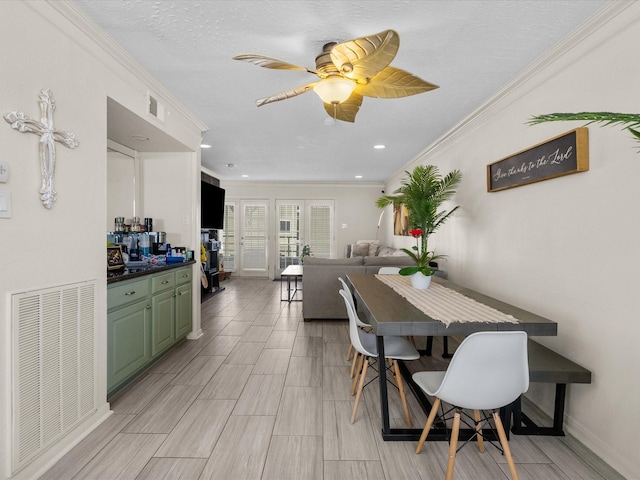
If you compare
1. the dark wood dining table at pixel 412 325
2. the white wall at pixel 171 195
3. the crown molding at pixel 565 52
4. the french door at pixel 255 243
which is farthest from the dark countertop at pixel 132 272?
the french door at pixel 255 243

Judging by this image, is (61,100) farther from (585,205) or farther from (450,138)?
(450,138)

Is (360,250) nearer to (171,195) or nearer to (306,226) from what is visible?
(306,226)

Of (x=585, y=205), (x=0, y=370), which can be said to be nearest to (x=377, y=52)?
(x=585, y=205)

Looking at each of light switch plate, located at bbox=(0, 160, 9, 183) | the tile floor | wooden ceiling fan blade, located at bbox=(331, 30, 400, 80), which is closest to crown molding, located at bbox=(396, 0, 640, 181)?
wooden ceiling fan blade, located at bbox=(331, 30, 400, 80)

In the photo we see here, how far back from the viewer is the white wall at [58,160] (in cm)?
156

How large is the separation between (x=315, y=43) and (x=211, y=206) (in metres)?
3.72

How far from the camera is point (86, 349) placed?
6.72 ft

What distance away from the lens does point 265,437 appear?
2033 mm

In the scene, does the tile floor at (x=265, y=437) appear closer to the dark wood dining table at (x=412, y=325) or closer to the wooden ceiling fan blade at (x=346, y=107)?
the dark wood dining table at (x=412, y=325)

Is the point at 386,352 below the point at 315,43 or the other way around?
below

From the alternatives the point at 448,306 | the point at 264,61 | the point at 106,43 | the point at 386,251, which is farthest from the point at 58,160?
the point at 386,251

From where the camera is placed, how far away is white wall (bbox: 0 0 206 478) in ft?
5.11

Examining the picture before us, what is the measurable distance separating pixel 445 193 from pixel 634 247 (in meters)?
2.36

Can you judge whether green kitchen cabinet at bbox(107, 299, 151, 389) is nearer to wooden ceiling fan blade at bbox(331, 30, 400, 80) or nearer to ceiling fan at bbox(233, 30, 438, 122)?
ceiling fan at bbox(233, 30, 438, 122)
